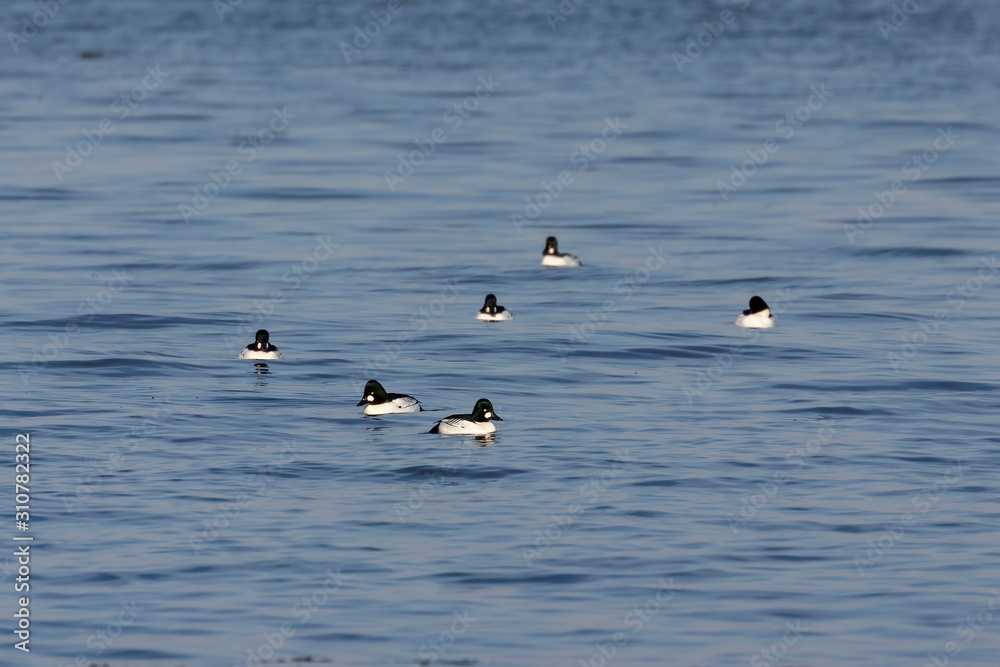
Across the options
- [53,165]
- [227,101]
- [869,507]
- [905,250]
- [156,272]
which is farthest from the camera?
[227,101]

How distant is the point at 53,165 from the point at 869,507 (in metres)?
31.7

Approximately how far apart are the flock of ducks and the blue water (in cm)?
25

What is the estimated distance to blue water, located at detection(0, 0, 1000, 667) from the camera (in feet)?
48.7

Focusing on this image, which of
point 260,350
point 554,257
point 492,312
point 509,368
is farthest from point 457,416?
point 554,257

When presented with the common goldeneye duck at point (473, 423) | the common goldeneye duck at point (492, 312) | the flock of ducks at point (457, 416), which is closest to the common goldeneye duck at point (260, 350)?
the flock of ducks at point (457, 416)

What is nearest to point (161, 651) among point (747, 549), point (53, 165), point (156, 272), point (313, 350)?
point (747, 549)

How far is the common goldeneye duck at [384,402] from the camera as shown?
21.4 metres

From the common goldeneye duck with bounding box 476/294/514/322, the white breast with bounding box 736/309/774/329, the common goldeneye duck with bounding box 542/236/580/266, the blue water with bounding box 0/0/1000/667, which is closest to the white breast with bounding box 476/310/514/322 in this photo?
the common goldeneye duck with bounding box 476/294/514/322

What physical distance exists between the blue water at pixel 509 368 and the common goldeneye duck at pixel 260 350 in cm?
23

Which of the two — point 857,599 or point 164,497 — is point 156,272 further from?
point 857,599

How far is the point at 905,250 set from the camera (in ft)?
113

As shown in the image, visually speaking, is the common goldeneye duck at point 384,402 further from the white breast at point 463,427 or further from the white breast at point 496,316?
the white breast at point 496,316

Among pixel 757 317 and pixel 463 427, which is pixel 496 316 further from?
pixel 463 427

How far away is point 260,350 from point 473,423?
5.60 meters
